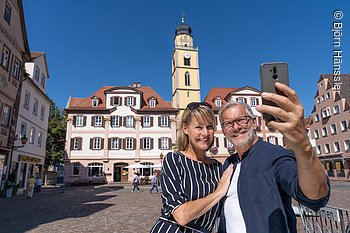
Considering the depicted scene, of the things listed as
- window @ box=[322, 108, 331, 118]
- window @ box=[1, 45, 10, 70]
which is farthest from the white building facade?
window @ box=[322, 108, 331, 118]

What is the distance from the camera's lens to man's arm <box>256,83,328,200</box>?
0.94m

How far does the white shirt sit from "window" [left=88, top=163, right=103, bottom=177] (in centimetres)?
3403

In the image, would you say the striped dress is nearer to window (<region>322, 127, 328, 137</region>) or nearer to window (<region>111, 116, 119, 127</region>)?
window (<region>111, 116, 119, 127</region>)

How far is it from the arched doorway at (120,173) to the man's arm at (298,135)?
3456 centimetres

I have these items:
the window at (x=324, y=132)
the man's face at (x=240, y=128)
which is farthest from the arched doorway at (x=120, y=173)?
the man's face at (x=240, y=128)

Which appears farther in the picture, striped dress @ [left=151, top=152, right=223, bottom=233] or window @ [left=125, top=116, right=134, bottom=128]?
window @ [left=125, top=116, right=134, bottom=128]

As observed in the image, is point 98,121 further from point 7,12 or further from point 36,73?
point 7,12

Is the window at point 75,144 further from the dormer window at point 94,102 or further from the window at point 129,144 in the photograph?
the window at point 129,144

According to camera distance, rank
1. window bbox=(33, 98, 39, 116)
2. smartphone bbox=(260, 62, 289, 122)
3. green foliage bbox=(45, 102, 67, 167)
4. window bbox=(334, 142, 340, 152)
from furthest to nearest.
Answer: green foliage bbox=(45, 102, 67, 167)
window bbox=(334, 142, 340, 152)
window bbox=(33, 98, 39, 116)
smartphone bbox=(260, 62, 289, 122)

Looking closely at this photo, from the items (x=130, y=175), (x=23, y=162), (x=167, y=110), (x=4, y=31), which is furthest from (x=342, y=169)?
(x=4, y=31)

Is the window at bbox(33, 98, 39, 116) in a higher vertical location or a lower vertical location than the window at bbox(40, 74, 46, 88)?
lower

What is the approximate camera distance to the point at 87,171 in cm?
3306

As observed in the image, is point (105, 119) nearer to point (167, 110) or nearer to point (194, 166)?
point (167, 110)

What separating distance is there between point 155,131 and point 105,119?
24.2 feet
